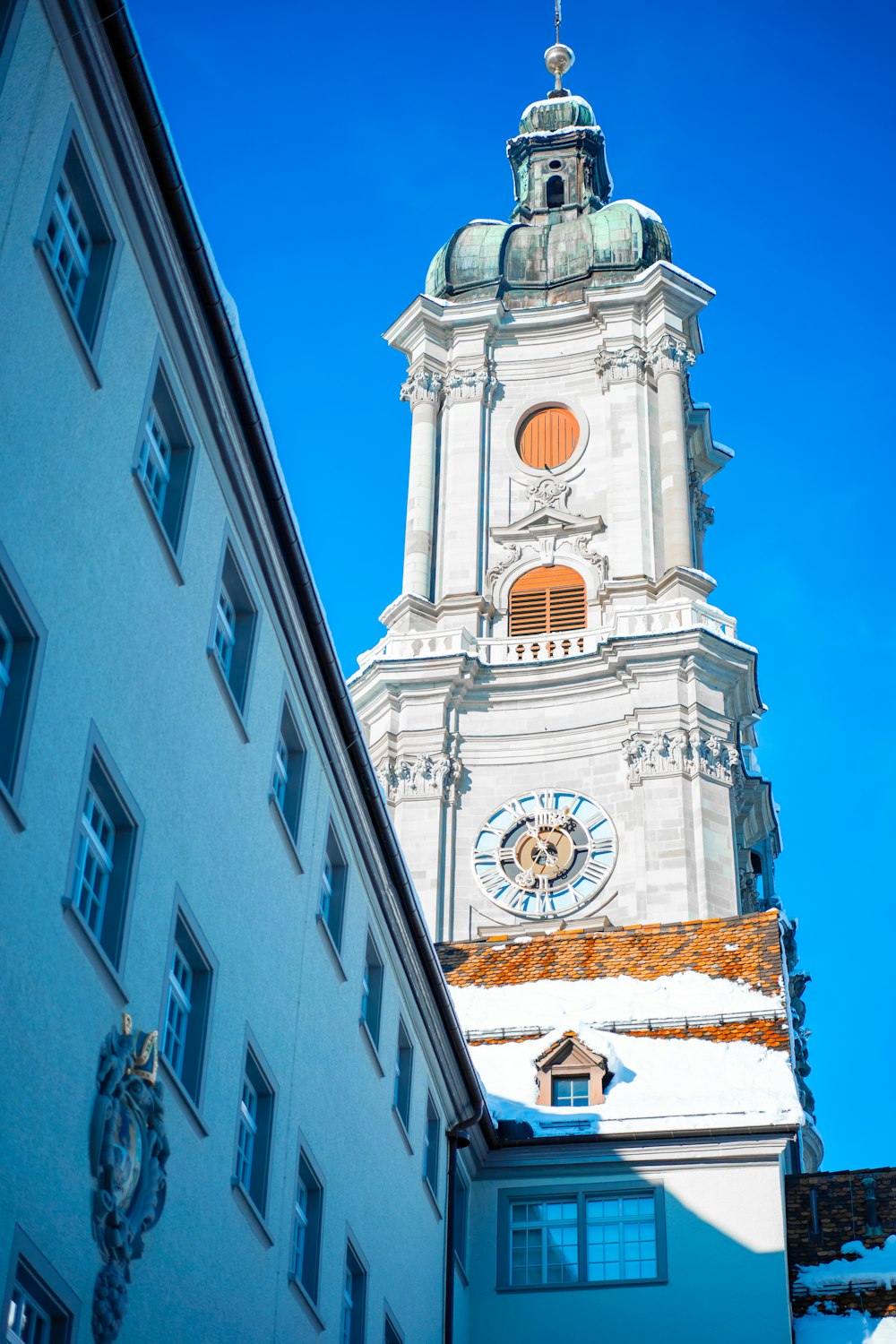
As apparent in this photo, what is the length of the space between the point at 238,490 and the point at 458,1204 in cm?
1405

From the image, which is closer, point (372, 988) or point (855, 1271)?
point (372, 988)

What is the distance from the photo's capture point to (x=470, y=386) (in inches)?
2869

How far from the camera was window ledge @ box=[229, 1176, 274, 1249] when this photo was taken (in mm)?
21078

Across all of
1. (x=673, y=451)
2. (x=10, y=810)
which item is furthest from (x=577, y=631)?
(x=10, y=810)

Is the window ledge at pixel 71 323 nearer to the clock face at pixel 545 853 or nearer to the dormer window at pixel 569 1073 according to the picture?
the dormer window at pixel 569 1073

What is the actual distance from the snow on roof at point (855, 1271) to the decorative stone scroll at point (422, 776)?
101 ft

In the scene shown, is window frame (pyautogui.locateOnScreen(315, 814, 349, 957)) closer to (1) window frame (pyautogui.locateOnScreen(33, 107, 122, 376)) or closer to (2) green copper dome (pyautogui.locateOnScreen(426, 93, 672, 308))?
(1) window frame (pyautogui.locateOnScreen(33, 107, 122, 376))

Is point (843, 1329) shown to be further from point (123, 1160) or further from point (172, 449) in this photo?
point (172, 449)

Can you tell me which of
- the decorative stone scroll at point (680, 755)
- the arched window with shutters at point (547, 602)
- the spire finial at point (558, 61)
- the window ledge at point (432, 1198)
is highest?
the spire finial at point (558, 61)

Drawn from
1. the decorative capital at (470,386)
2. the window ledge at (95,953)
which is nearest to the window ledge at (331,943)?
the window ledge at (95,953)

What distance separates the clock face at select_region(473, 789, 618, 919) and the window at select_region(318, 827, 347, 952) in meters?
33.2

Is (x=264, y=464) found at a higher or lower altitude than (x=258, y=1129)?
higher

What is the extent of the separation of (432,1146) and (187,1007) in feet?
36.2

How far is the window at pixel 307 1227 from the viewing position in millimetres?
23500
